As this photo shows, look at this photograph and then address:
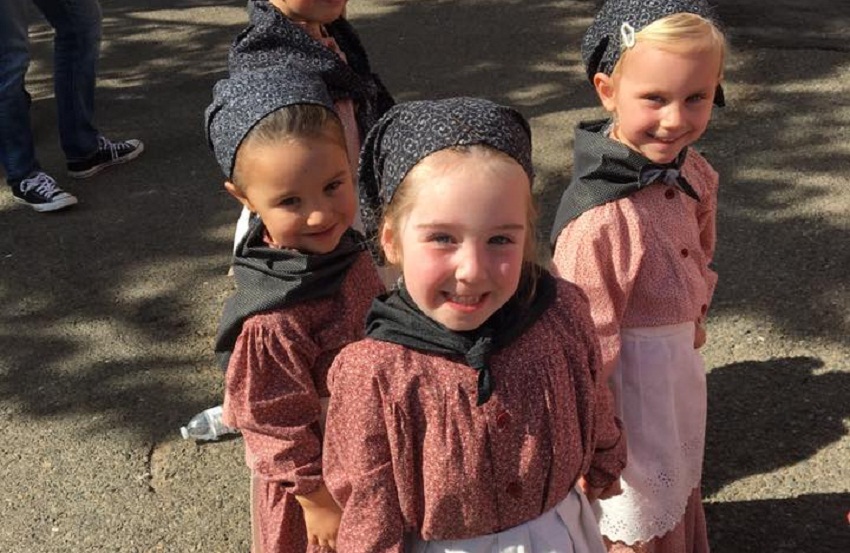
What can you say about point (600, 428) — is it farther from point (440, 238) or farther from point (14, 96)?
point (14, 96)

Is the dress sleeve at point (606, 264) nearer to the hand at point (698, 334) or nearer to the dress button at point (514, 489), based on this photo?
the hand at point (698, 334)

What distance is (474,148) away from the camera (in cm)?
182

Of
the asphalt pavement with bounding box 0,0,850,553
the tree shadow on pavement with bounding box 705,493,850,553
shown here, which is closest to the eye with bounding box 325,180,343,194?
the asphalt pavement with bounding box 0,0,850,553

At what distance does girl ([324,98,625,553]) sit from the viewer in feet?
5.98

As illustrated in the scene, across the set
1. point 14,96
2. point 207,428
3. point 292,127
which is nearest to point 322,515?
point 292,127

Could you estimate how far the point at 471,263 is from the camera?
1.81 meters

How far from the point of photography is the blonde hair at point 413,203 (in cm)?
183

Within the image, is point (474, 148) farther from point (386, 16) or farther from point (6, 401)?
point (386, 16)

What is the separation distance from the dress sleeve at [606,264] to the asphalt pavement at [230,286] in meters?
0.96

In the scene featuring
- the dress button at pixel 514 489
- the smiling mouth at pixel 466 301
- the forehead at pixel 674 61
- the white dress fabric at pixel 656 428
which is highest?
the forehead at pixel 674 61

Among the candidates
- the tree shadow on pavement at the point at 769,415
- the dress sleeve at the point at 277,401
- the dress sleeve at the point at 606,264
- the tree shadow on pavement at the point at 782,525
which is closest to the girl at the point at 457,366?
the dress sleeve at the point at 277,401

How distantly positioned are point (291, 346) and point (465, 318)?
485mm

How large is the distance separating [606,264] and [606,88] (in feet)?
1.38

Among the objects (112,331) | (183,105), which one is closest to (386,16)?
(183,105)
